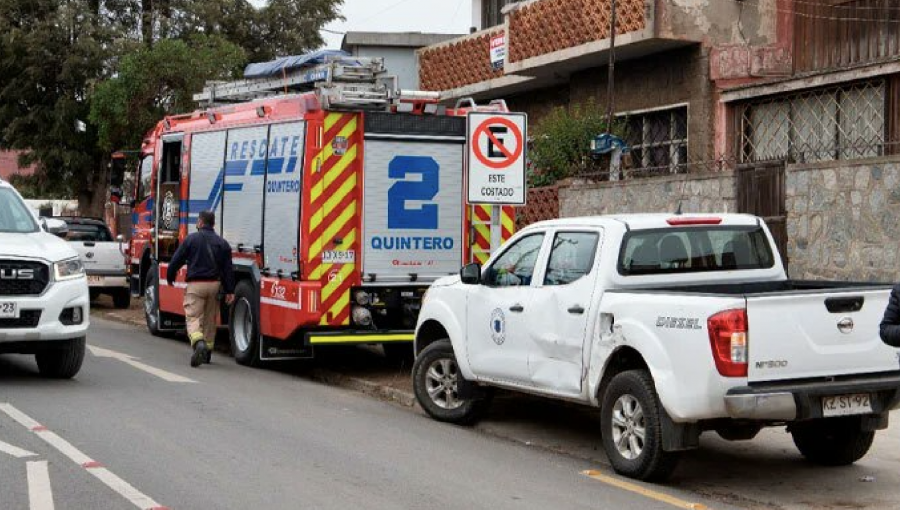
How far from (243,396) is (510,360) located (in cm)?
335

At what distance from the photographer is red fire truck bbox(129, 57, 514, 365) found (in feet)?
45.9

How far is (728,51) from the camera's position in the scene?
20.8 metres

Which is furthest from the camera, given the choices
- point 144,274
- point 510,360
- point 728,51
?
point 728,51

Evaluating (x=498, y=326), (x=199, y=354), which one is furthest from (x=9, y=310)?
(x=498, y=326)

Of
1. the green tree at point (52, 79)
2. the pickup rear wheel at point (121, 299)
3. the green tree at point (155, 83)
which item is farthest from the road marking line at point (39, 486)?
the green tree at point (52, 79)

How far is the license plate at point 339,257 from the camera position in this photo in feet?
46.0

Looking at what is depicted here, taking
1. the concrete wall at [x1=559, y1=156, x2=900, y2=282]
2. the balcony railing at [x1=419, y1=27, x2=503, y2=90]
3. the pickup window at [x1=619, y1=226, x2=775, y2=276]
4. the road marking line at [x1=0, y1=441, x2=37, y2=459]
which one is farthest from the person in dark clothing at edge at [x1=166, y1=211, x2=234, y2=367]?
the balcony railing at [x1=419, y1=27, x2=503, y2=90]

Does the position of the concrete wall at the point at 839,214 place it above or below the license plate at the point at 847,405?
above

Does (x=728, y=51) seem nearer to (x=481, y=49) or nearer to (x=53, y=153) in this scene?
(x=481, y=49)

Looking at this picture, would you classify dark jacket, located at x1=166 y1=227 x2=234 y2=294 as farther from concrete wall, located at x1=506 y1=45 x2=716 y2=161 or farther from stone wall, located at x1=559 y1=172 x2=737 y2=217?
concrete wall, located at x1=506 y1=45 x2=716 y2=161

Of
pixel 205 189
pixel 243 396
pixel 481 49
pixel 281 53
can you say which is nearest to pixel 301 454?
pixel 243 396

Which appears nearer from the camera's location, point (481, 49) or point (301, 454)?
point (301, 454)

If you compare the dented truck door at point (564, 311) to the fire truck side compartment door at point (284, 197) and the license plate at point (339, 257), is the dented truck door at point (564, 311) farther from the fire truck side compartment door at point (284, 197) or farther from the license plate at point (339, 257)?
the fire truck side compartment door at point (284, 197)

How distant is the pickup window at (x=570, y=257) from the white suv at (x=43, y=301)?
17.2 ft
